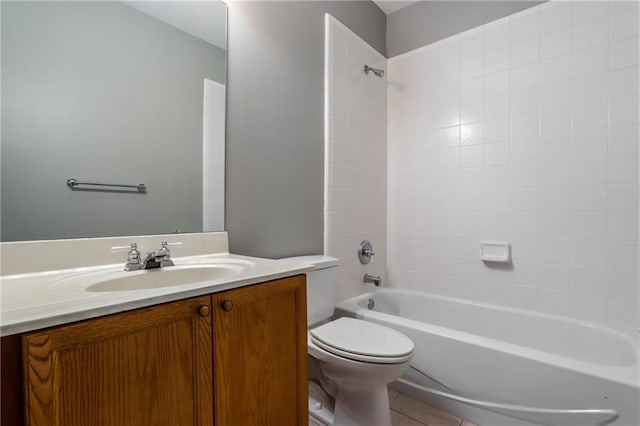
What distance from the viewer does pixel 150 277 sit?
0.99 m

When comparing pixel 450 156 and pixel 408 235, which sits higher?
pixel 450 156

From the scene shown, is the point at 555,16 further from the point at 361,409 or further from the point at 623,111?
the point at 361,409

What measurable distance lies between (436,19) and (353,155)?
1189 millimetres

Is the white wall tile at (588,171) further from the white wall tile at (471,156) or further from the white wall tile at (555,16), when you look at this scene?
the white wall tile at (555,16)

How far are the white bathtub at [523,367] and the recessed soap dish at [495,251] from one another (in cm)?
31

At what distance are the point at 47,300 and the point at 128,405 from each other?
0.91 feet

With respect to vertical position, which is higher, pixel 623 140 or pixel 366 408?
pixel 623 140

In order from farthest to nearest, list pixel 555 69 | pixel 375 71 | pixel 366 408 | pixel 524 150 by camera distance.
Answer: pixel 375 71 → pixel 524 150 → pixel 555 69 → pixel 366 408

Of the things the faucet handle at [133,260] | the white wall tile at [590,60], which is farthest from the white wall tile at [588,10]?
the faucet handle at [133,260]

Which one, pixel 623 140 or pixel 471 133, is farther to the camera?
pixel 471 133

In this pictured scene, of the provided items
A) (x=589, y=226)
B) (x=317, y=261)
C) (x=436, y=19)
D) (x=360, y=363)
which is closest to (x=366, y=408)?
(x=360, y=363)

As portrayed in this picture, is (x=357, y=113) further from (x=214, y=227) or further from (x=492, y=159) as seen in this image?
(x=214, y=227)

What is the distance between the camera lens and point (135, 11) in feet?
3.78

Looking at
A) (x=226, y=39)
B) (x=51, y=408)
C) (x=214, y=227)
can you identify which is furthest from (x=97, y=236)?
(x=226, y=39)
